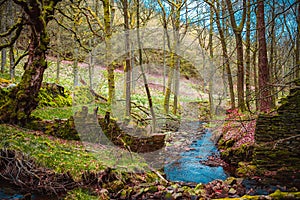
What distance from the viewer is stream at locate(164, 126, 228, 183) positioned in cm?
662

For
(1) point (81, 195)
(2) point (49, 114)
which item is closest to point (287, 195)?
(1) point (81, 195)

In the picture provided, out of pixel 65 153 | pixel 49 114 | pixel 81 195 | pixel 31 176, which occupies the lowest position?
pixel 81 195

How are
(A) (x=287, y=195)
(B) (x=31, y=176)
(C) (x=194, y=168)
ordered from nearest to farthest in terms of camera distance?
(A) (x=287, y=195) < (B) (x=31, y=176) < (C) (x=194, y=168)

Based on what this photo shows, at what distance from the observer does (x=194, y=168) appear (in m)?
7.38

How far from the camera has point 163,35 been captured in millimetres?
14672

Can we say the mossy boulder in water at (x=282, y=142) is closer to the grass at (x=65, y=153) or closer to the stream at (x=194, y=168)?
the stream at (x=194, y=168)

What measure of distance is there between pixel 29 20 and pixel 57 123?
2.73 meters

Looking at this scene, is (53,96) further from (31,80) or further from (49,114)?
(31,80)

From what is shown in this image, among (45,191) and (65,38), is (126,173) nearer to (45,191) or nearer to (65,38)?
(45,191)

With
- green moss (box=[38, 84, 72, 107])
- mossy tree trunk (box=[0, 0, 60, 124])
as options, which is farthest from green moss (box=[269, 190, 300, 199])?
green moss (box=[38, 84, 72, 107])

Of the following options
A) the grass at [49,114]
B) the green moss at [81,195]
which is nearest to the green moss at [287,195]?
the green moss at [81,195]

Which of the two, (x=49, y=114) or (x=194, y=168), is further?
(x=49, y=114)

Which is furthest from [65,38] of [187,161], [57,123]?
[187,161]

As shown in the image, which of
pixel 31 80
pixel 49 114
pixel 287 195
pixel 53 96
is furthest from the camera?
pixel 53 96
